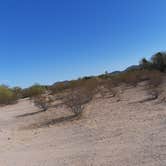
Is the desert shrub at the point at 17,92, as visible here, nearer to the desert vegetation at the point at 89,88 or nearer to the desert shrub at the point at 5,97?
the desert vegetation at the point at 89,88

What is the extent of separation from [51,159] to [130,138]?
2.83 metres

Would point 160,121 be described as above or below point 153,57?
below

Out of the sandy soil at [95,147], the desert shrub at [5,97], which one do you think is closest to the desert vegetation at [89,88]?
the desert shrub at [5,97]

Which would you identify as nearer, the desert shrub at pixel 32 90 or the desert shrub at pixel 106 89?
the desert shrub at pixel 106 89

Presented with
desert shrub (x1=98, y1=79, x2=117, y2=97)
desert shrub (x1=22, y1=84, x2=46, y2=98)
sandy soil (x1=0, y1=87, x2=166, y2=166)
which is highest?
desert shrub (x1=22, y1=84, x2=46, y2=98)

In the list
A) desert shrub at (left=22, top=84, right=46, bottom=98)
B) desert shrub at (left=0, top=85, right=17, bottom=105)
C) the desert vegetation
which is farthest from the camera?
desert shrub at (left=22, top=84, right=46, bottom=98)

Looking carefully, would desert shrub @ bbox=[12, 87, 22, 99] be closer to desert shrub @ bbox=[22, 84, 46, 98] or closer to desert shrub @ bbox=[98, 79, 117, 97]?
desert shrub @ bbox=[22, 84, 46, 98]

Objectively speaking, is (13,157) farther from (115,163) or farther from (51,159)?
(115,163)

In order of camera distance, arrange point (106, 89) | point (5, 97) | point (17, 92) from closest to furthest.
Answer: point (106, 89) < point (5, 97) < point (17, 92)

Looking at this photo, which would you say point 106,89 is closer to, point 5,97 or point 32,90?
point 5,97

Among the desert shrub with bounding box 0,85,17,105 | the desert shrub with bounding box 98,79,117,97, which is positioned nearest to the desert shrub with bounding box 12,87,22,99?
the desert shrub with bounding box 0,85,17,105

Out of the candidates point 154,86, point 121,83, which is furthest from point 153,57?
point 154,86

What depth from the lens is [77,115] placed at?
→ 63.7ft

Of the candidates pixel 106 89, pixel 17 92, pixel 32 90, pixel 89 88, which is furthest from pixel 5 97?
pixel 89 88
